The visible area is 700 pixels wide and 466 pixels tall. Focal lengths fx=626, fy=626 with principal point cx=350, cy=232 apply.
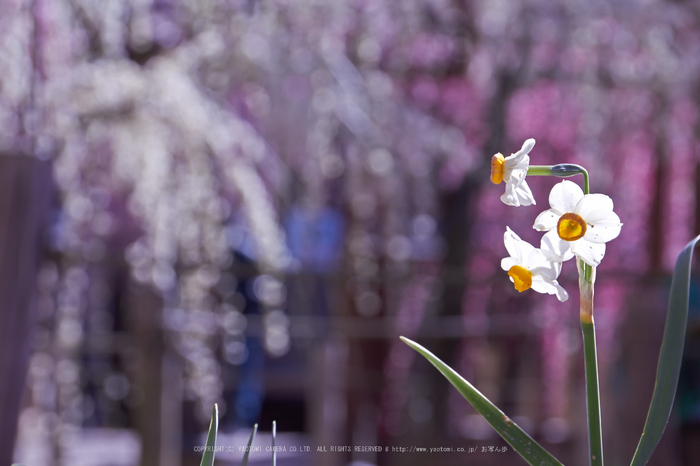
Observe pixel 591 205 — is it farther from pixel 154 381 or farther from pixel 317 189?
pixel 317 189

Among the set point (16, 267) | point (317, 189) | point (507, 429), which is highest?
point (317, 189)

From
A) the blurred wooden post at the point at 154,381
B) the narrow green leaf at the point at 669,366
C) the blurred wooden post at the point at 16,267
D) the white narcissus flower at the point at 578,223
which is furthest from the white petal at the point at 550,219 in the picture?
the blurred wooden post at the point at 154,381

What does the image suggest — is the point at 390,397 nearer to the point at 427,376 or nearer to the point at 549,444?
the point at 427,376

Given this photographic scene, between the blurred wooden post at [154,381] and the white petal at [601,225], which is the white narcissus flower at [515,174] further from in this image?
the blurred wooden post at [154,381]

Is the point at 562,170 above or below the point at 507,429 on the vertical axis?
above

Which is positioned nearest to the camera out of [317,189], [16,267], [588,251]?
[588,251]

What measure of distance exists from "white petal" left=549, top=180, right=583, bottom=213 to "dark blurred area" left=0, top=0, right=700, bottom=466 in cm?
145

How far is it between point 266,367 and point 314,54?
372 centimetres

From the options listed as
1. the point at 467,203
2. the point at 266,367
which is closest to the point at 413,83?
the point at 467,203

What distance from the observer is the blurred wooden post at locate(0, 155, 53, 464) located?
1543mm

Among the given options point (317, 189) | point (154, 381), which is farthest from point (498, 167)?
point (317, 189)

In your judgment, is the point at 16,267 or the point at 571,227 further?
the point at 16,267

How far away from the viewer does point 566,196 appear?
0.56 m

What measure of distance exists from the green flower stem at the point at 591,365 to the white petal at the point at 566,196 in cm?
5
